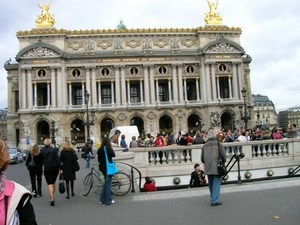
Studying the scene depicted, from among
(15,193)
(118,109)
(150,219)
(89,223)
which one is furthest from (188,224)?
(118,109)

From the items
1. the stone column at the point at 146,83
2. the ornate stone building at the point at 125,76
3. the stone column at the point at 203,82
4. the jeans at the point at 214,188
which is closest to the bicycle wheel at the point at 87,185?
the jeans at the point at 214,188

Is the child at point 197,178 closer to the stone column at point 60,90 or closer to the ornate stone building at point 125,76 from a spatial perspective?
the ornate stone building at point 125,76

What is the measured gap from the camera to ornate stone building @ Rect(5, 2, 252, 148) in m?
65.6

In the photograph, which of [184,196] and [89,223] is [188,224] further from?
[184,196]

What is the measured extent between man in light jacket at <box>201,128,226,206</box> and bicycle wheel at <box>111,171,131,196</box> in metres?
3.38

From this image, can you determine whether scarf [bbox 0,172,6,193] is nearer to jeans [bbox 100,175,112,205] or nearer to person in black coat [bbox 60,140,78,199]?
jeans [bbox 100,175,112,205]

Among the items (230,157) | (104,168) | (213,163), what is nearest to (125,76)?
(230,157)

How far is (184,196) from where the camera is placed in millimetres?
11695

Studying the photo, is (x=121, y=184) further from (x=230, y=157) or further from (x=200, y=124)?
(x=200, y=124)

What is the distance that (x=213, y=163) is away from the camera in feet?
34.3

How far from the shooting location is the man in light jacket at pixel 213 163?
10.2 metres

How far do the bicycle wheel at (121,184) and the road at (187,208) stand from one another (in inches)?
11.8

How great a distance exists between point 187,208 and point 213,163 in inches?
54.0

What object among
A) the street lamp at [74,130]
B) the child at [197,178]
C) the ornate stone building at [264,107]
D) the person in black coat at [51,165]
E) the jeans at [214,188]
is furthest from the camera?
the ornate stone building at [264,107]
